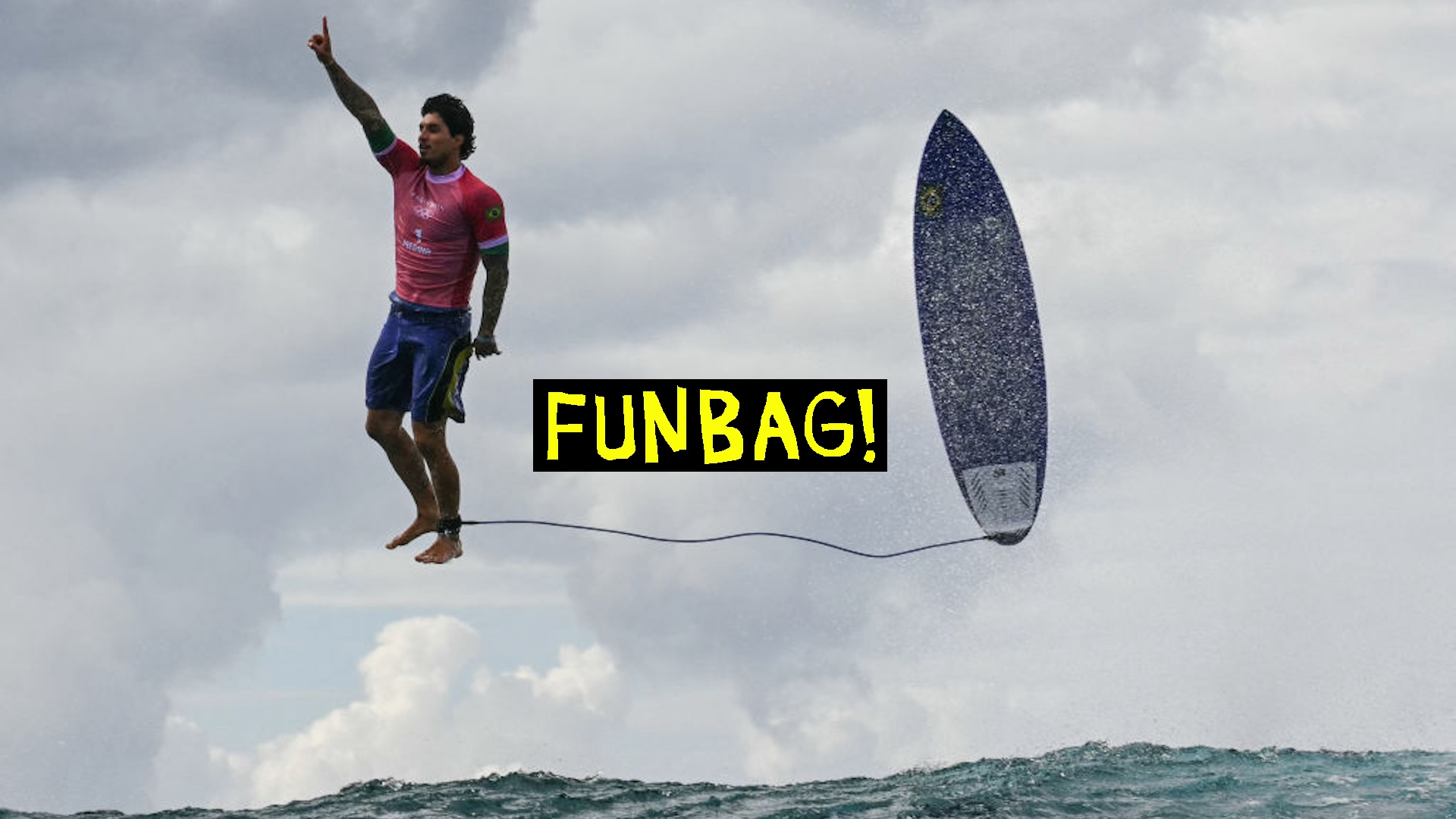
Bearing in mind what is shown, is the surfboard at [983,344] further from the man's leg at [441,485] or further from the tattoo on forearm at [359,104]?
the tattoo on forearm at [359,104]

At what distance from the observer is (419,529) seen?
1344 cm

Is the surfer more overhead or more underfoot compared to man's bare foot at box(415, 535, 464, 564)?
more overhead

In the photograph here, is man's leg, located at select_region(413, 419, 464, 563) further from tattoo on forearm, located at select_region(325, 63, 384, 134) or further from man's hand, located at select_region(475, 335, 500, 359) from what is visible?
tattoo on forearm, located at select_region(325, 63, 384, 134)

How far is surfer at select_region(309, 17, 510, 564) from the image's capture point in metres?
12.4

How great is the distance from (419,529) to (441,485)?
57 centimetres

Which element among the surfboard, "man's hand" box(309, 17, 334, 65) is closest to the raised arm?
"man's hand" box(309, 17, 334, 65)

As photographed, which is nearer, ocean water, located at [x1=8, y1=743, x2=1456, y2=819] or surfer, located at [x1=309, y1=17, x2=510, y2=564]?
surfer, located at [x1=309, y1=17, x2=510, y2=564]

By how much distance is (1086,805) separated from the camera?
725 inches

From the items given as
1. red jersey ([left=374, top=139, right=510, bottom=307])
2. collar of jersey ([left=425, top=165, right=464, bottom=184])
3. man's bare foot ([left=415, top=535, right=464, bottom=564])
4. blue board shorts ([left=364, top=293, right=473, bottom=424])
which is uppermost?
collar of jersey ([left=425, top=165, right=464, bottom=184])

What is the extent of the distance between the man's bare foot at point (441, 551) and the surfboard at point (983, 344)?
23.6 ft

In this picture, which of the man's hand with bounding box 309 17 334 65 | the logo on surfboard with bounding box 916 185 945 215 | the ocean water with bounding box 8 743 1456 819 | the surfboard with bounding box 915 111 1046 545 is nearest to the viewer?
the man's hand with bounding box 309 17 334 65

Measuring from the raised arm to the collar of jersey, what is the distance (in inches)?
24.7

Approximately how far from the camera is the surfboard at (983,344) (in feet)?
57.2

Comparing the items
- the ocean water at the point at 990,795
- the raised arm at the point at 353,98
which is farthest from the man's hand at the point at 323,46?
the ocean water at the point at 990,795
